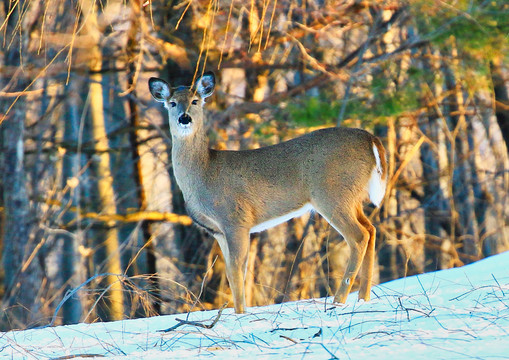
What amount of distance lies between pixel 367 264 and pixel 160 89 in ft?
7.73

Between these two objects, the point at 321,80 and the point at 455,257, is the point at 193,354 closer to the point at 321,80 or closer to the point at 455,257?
the point at 321,80

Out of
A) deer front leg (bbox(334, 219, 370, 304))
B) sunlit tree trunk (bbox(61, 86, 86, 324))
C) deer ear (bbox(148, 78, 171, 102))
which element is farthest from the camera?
sunlit tree trunk (bbox(61, 86, 86, 324))

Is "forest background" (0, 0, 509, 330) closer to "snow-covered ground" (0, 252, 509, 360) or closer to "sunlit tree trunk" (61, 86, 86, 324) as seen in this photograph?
"sunlit tree trunk" (61, 86, 86, 324)

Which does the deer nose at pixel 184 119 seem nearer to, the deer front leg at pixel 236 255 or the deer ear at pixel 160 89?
the deer ear at pixel 160 89

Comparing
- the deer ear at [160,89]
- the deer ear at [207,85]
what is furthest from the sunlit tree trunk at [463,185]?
the deer ear at [160,89]

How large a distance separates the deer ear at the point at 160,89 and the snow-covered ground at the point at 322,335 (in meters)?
2.48

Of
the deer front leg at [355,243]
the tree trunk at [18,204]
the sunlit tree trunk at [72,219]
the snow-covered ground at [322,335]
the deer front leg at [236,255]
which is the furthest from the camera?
the sunlit tree trunk at [72,219]

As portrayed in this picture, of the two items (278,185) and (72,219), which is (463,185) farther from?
(278,185)

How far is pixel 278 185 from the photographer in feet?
19.9

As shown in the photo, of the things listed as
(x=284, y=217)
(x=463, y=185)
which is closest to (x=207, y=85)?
(x=284, y=217)

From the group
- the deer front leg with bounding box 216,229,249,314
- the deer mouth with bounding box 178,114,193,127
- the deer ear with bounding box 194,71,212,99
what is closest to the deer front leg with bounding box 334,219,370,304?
the deer front leg with bounding box 216,229,249,314

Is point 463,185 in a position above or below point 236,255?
below

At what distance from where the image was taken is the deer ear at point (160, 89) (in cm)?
660

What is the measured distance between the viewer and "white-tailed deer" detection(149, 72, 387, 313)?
18.9 feet
